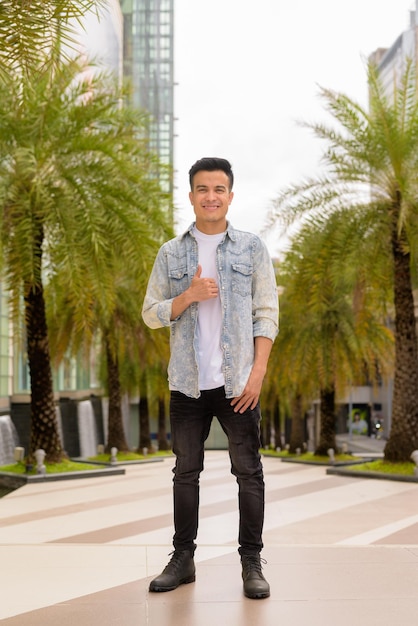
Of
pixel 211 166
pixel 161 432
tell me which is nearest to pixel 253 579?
pixel 211 166

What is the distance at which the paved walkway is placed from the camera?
341 cm

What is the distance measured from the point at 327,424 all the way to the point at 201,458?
19747mm

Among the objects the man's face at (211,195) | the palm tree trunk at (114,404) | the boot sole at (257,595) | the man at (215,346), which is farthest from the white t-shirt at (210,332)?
the palm tree trunk at (114,404)

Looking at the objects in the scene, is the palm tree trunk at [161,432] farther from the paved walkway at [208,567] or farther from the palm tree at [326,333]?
the paved walkway at [208,567]

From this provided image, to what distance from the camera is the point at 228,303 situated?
13.0ft

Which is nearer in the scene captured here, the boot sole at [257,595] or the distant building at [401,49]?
the boot sole at [257,595]

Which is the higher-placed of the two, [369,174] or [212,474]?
[369,174]

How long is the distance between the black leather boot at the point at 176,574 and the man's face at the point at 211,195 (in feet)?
5.61

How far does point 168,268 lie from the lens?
417cm

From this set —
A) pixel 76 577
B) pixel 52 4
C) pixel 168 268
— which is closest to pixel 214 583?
pixel 76 577

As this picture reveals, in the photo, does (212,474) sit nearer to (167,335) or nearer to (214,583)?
(167,335)

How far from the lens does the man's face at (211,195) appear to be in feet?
13.4

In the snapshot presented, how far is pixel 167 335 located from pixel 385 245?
20.0ft

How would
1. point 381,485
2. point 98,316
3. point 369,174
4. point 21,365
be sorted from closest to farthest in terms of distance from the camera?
1. point 381,485
2. point 369,174
3. point 98,316
4. point 21,365
